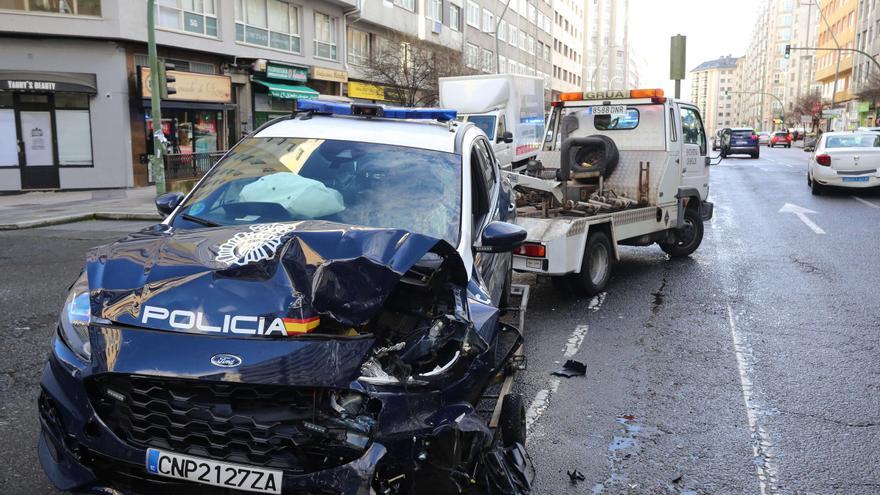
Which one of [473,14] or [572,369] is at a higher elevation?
[473,14]

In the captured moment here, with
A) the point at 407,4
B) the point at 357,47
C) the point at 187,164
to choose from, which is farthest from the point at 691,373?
the point at 407,4

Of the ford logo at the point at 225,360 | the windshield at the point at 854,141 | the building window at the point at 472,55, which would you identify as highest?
the building window at the point at 472,55

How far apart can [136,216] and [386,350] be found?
14728 mm

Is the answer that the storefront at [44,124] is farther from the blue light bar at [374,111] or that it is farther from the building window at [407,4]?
→ the blue light bar at [374,111]

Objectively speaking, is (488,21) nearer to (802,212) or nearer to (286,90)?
(286,90)

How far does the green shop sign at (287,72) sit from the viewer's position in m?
28.6

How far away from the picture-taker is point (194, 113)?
25.9m

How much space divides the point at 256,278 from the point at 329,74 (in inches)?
1217

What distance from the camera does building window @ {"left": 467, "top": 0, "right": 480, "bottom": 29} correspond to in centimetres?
5081

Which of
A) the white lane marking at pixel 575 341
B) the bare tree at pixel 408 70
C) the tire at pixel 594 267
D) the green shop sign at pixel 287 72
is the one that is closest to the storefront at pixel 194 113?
the green shop sign at pixel 287 72

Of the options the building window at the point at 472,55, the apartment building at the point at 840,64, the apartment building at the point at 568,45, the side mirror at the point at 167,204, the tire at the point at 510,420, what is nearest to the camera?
the tire at the point at 510,420

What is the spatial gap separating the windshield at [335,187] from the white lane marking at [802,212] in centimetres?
1094

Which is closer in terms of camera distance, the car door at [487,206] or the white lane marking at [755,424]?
the white lane marking at [755,424]

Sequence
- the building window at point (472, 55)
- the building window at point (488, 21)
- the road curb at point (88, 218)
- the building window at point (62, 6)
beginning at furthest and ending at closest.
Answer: the building window at point (488, 21) → the building window at point (472, 55) → the building window at point (62, 6) → the road curb at point (88, 218)
